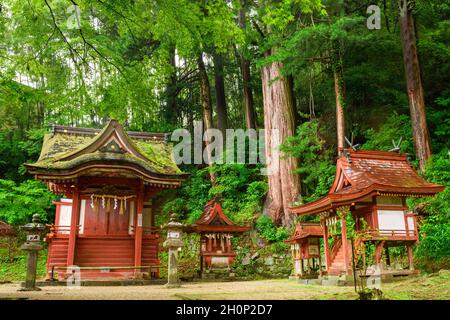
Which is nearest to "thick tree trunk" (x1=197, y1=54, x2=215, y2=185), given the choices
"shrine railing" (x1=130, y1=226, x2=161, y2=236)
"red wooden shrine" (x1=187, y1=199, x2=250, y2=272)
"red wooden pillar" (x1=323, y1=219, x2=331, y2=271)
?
"red wooden shrine" (x1=187, y1=199, x2=250, y2=272)

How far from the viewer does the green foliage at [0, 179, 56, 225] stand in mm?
18531

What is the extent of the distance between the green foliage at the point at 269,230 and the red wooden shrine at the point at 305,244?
10.4 feet

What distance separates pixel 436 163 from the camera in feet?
43.5

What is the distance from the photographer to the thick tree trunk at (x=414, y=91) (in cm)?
1398

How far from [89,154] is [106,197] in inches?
70.3

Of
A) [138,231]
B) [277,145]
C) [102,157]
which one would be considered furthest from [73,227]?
[277,145]

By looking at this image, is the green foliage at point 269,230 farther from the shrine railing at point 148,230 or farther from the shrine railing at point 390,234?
the shrine railing at point 390,234

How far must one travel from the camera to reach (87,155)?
12492 mm

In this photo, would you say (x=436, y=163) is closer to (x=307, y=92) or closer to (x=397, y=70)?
(x=397, y=70)

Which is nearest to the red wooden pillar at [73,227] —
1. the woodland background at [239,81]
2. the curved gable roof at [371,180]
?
the woodland background at [239,81]

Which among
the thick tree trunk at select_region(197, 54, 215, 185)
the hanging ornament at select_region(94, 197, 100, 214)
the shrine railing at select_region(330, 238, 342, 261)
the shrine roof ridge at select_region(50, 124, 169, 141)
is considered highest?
the thick tree trunk at select_region(197, 54, 215, 185)

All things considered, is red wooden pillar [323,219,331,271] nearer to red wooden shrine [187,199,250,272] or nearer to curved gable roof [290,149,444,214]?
curved gable roof [290,149,444,214]

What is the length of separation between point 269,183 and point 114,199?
7729 mm

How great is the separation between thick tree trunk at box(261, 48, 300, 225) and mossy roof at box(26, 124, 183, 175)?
5.02m
